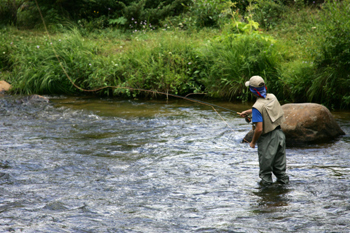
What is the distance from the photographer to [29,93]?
39.4 ft

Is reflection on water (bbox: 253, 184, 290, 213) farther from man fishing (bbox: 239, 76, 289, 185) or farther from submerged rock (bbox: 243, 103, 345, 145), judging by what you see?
submerged rock (bbox: 243, 103, 345, 145)

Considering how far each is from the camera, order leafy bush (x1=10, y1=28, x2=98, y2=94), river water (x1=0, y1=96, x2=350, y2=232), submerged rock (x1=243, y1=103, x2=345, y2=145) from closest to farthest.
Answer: river water (x1=0, y1=96, x2=350, y2=232)
submerged rock (x1=243, y1=103, x2=345, y2=145)
leafy bush (x1=10, y1=28, x2=98, y2=94)

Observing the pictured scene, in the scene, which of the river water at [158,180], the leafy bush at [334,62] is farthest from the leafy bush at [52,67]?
the leafy bush at [334,62]

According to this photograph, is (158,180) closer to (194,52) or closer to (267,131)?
(267,131)

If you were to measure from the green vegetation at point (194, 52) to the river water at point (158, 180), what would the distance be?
1534 millimetres

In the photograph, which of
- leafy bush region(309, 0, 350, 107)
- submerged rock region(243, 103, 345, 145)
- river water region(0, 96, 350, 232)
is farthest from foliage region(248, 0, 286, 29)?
submerged rock region(243, 103, 345, 145)

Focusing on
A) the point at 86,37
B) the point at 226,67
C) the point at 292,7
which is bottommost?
the point at 226,67

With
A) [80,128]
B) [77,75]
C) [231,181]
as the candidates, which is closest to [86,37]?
[77,75]

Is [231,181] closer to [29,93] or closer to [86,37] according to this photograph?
[29,93]

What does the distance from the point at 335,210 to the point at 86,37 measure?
13034mm

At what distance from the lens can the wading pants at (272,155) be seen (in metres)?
4.72

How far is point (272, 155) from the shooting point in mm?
4711

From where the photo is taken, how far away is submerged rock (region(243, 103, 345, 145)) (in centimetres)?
678

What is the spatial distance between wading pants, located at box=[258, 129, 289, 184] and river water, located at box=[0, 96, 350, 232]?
0.53ft
